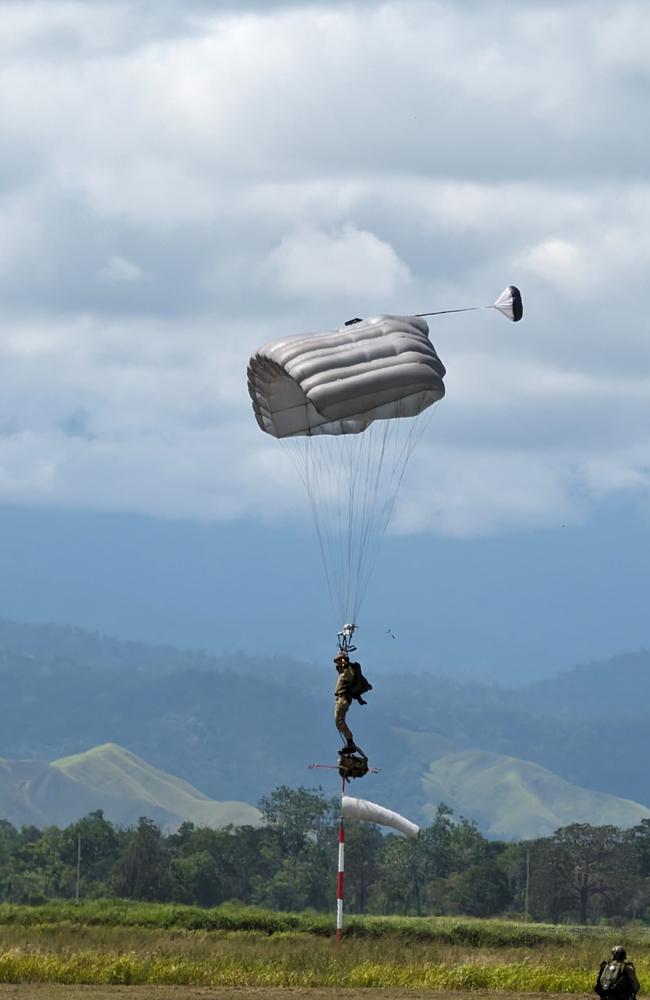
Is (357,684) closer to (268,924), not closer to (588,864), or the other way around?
(268,924)

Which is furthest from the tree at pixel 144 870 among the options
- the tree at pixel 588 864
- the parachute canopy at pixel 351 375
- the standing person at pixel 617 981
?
the standing person at pixel 617 981

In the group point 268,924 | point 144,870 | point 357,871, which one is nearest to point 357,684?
point 268,924

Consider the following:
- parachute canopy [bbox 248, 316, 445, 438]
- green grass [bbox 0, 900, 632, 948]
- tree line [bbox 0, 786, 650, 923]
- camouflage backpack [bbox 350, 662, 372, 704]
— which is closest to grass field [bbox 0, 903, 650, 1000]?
green grass [bbox 0, 900, 632, 948]

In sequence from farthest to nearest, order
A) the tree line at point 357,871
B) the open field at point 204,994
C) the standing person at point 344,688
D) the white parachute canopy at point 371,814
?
the tree line at point 357,871
the white parachute canopy at point 371,814
the standing person at point 344,688
the open field at point 204,994

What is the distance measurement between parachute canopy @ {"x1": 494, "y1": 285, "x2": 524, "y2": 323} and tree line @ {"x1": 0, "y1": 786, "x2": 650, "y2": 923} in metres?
69.9

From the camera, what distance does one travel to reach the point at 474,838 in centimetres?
14238

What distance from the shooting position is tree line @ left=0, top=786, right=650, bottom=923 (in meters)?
118

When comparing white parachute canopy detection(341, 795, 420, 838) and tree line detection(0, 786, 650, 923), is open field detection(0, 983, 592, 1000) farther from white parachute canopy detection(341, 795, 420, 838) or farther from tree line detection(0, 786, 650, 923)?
tree line detection(0, 786, 650, 923)

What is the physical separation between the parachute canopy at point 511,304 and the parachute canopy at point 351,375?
83.9 inches

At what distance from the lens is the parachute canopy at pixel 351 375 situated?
147 feet

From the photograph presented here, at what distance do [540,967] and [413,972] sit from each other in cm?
296

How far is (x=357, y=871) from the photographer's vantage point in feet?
454

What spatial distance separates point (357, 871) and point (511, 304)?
97969 mm

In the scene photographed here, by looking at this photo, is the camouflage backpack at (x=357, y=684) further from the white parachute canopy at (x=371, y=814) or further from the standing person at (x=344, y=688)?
the white parachute canopy at (x=371, y=814)
